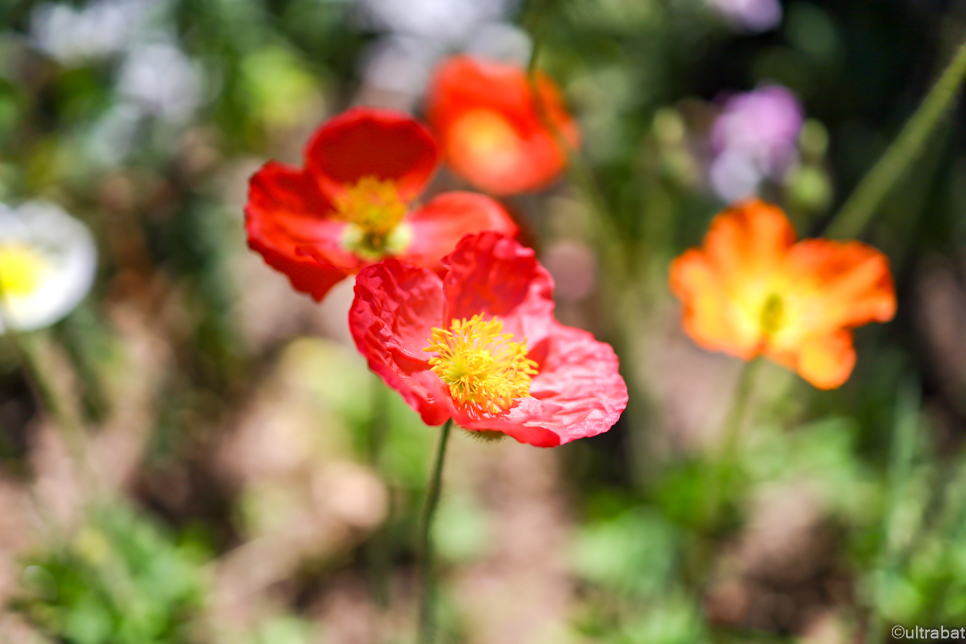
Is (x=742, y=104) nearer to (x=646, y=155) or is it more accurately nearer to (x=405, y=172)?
(x=646, y=155)

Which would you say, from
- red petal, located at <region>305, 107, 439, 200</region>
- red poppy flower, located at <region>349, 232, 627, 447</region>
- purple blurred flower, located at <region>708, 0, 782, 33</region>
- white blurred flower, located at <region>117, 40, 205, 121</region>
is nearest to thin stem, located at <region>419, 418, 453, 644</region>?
red poppy flower, located at <region>349, 232, 627, 447</region>

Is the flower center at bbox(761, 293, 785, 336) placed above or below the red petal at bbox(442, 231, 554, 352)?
below

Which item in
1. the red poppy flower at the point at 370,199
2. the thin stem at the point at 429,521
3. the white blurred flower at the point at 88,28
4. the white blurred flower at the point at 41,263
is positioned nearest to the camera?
the thin stem at the point at 429,521

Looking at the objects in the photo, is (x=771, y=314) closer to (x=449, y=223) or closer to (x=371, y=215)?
(x=449, y=223)

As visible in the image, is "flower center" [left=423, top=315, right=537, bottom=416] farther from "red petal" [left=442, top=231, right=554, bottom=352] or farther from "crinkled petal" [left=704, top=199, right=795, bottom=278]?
"crinkled petal" [left=704, top=199, right=795, bottom=278]

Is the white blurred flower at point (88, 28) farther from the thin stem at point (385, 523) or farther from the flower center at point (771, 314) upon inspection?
the flower center at point (771, 314)

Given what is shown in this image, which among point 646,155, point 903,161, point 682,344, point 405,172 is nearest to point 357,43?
→ point 646,155

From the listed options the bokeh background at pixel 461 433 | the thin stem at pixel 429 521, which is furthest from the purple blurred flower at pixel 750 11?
the thin stem at pixel 429 521
